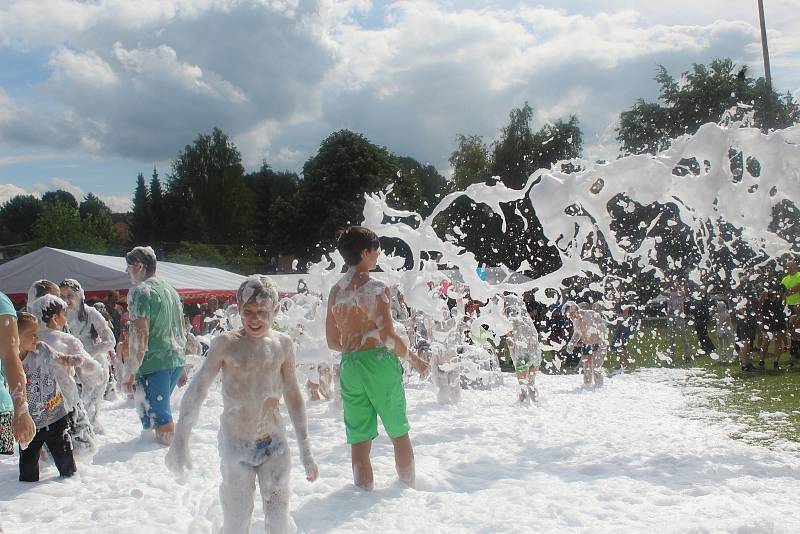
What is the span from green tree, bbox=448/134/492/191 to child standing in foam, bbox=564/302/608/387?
31.1 metres

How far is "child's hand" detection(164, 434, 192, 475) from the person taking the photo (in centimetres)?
336

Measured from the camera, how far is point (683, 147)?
5875mm

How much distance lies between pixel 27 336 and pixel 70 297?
2.59 m

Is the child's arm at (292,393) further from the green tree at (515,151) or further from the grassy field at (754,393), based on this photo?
the green tree at (515,151)

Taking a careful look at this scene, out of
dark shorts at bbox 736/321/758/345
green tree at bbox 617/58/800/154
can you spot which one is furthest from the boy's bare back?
green tree at bbox 617/58/800/154

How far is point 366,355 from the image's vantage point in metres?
4.56

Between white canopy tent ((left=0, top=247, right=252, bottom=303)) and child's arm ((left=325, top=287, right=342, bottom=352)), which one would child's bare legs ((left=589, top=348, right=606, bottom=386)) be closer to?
child's arm ((left=325, top=287, right=342, bottom=352))

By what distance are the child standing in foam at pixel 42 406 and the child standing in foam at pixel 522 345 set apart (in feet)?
19.4

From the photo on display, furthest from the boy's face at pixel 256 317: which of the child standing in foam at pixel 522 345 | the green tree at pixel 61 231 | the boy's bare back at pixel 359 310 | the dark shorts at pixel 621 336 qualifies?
the green tree at pixel 61 231

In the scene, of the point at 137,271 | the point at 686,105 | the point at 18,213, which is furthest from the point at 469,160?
the point at 18,213

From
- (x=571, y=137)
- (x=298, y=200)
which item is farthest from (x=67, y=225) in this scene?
(x=571, y=137)

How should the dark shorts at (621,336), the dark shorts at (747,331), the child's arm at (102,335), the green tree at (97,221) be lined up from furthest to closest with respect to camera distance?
the green tree at (97,221), the dark shorts at (621,336), the dark shorts at (747,331), the child's arm at (102,335)

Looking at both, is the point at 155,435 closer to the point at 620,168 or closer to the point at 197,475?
the point at 197,475

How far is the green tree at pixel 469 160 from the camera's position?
42406 millimetres
